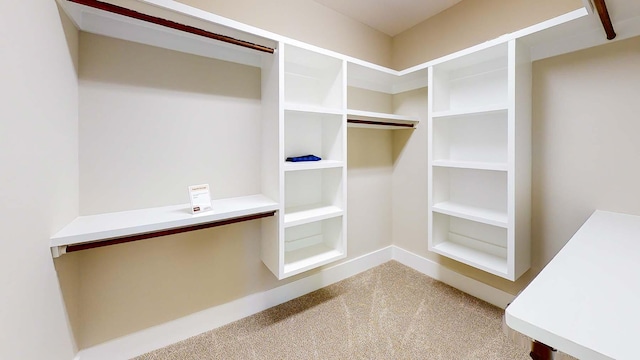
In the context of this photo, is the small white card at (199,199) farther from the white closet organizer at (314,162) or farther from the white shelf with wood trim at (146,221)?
the white closet organizer at (314,162)

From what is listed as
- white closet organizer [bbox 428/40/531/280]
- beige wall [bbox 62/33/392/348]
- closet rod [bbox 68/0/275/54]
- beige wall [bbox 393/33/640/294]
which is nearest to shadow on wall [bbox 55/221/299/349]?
beige wall [bbox 62/33/392/348]

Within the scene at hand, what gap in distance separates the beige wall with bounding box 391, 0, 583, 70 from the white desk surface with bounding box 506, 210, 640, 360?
1605 millimetres


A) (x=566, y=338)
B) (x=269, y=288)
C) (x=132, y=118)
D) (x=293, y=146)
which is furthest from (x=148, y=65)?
(x=566, y=338)

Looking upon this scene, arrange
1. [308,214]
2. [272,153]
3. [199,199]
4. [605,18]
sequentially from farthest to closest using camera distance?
[308,214], [272,153], [199,199], [605,18]

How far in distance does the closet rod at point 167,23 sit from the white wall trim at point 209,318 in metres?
1.74

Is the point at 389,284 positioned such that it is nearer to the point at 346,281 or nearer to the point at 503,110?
the point at 346,281

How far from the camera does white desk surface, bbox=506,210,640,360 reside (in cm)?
53

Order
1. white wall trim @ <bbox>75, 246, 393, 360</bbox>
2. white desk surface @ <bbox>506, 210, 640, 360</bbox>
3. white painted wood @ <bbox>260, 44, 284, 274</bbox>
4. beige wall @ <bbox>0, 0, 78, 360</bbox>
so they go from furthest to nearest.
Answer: white painted wood @ <bbox>260, 44, 284, 274</bbox> → white wall trim @ <bbox>75, 246, 393, 360</bbox> → beige wall @ <bbox>0, 0, 78, 360</bbox> → white desk surface @ <bbox>506, 210, 640, 360</bbox>

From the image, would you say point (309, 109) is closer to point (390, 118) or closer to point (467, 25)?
point (390, 118)

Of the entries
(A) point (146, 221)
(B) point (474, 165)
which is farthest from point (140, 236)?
(B) point (474, 165)

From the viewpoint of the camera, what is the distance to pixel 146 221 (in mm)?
1236

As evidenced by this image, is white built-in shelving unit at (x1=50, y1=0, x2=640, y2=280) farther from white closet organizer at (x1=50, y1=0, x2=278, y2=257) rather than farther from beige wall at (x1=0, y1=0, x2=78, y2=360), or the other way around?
beige wall at (x1=0, y1=0, x2=78, y2=360)

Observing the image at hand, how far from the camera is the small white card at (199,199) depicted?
1365mm

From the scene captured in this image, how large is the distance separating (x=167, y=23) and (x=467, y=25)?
2.23 meters
